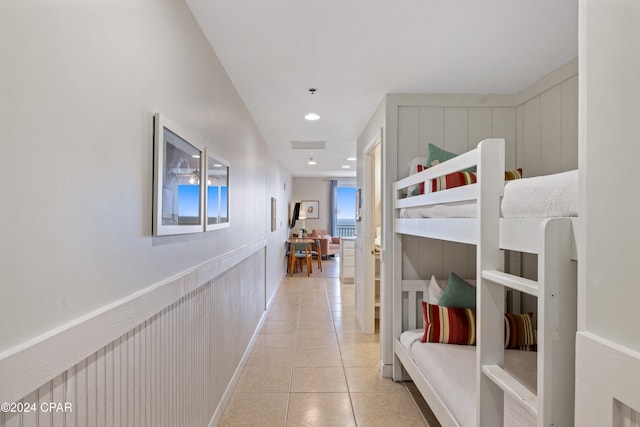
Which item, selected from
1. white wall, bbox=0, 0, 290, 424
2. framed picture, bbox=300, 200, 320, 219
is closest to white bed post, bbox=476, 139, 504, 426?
white wall, bbox=0, 0, 290, 424

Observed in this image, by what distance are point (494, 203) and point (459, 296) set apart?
4.24ft

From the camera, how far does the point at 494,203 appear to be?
1393 mm

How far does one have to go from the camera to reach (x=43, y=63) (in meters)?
0.79

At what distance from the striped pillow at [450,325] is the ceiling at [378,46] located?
1.64 meters

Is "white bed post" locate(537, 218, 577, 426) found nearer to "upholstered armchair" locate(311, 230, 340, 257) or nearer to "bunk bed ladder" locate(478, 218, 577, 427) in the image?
"bunk bed ladder" locate(478, 218, 577, 427)

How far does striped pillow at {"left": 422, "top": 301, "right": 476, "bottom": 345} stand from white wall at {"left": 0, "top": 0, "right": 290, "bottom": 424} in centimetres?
158

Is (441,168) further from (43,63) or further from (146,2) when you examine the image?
(43,63)

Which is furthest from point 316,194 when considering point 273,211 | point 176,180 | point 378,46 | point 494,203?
point 494,203

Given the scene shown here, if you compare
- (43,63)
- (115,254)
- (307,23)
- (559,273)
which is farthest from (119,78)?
(559,273)

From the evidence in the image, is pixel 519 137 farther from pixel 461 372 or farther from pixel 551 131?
pixel 461 372

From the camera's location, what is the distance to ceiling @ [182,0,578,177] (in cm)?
172

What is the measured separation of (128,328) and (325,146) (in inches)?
164

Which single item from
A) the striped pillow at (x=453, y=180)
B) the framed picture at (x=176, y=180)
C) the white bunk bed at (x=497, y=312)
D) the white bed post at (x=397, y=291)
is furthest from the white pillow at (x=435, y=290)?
the framed picture at (x=176, y=180)

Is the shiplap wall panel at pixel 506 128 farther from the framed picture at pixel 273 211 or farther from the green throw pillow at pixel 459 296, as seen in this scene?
the framed picture at pixel 273 211
